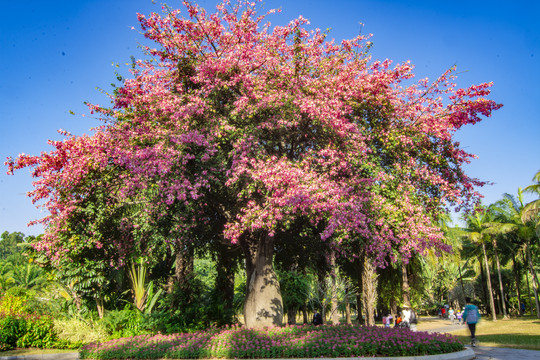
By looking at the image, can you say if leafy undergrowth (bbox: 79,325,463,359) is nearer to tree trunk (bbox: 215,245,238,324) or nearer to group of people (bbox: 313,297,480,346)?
group of people (bbox: 313,297,480,346)

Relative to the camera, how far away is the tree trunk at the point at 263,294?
14242 millimetres

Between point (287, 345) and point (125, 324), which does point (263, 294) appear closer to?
point (287, 345)

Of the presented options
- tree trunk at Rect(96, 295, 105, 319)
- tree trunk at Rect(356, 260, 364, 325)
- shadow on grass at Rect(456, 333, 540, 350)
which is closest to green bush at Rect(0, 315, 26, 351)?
tree trunk at Rect(96, 295, 105, 319)

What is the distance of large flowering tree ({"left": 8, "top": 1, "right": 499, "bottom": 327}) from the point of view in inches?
487

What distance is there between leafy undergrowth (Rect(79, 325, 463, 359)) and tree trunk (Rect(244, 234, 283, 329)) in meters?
1.21

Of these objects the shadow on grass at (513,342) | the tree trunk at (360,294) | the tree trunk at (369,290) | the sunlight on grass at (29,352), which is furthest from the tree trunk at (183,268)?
the shadow on grass at (513,342)

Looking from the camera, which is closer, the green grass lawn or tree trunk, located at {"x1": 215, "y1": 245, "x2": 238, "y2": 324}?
the green grass lawn

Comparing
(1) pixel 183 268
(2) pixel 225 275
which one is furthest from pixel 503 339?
(1) pixel 183 268

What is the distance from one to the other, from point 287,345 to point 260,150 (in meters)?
5.79

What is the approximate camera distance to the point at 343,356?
10.2m

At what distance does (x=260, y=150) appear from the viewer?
12.7 metres

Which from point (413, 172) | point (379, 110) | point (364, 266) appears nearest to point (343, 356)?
point (413, 172)

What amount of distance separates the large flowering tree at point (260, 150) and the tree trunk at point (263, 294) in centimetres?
5

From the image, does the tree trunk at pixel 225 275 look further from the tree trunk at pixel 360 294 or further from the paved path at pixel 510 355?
the paved path at pixel 510 355
